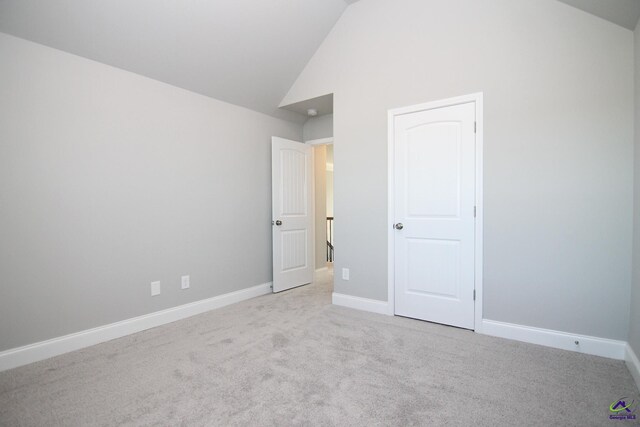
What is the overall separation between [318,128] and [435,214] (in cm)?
234

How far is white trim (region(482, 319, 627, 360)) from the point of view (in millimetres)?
2242

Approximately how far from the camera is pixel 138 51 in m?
2.68

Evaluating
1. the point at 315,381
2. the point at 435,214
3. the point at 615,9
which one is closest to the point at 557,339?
the point at 435,214

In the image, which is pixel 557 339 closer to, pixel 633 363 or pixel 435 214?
pixel 633 363

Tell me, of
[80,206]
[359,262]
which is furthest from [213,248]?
[359,262]

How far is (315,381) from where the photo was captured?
198 centimetres

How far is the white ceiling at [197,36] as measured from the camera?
2.24 m

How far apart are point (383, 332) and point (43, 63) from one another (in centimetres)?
338

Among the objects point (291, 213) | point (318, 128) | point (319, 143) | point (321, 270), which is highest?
point (318, 128)

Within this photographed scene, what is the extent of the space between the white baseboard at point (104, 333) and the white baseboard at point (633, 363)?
11.1ft

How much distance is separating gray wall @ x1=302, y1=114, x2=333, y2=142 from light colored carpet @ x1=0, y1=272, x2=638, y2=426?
9.10 feet

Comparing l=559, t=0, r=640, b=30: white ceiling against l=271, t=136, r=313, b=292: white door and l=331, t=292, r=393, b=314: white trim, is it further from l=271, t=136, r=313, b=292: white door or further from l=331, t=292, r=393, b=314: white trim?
l=271, t=136, r=313, b=292: white door

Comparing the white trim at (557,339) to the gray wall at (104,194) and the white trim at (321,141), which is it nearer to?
the gray wall at (104,194)

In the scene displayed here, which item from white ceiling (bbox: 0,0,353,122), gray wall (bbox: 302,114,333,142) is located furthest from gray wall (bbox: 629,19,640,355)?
gray wall (bbox: 302,114,333,142)
